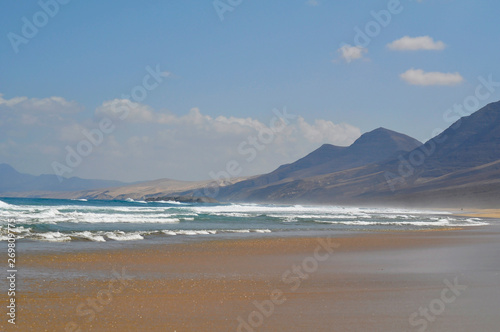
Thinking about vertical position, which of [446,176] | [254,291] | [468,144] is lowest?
[254,291]

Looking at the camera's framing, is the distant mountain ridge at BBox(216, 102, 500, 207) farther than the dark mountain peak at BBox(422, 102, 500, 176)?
No

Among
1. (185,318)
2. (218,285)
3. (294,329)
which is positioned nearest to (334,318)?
(294,329)

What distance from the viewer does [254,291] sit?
9438 mm

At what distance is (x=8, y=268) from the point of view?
1129 cm

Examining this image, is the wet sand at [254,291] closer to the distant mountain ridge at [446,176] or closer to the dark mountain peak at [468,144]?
the distant mountain ridge at [446,176]

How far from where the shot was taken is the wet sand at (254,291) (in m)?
7.07

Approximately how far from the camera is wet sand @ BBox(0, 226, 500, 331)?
23.2ft

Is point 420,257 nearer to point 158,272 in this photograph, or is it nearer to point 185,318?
point 158,272

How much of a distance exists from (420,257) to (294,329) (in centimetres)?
984

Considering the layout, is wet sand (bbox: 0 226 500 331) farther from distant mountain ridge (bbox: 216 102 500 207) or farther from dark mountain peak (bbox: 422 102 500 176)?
dark mountain peak (bbox: 422 102 500 176)

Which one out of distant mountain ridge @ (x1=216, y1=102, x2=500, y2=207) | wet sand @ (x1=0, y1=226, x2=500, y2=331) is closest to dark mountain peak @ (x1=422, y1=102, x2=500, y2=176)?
distant mountain ridge @ (x1=216, y1=102, x2=500, y2=207)

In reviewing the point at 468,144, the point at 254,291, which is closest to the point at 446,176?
the point at 468,144

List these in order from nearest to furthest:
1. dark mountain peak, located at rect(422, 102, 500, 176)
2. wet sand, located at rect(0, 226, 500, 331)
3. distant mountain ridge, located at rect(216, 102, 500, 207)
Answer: wet sand, located at rect(0, 226, 500, 331) → distant mountain ridge, located at rect(216, 102, 500, 207) → dark mountain peak, located at rect(422, 102, 500, 176)

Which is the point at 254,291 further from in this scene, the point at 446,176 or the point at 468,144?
the point at 468,144
